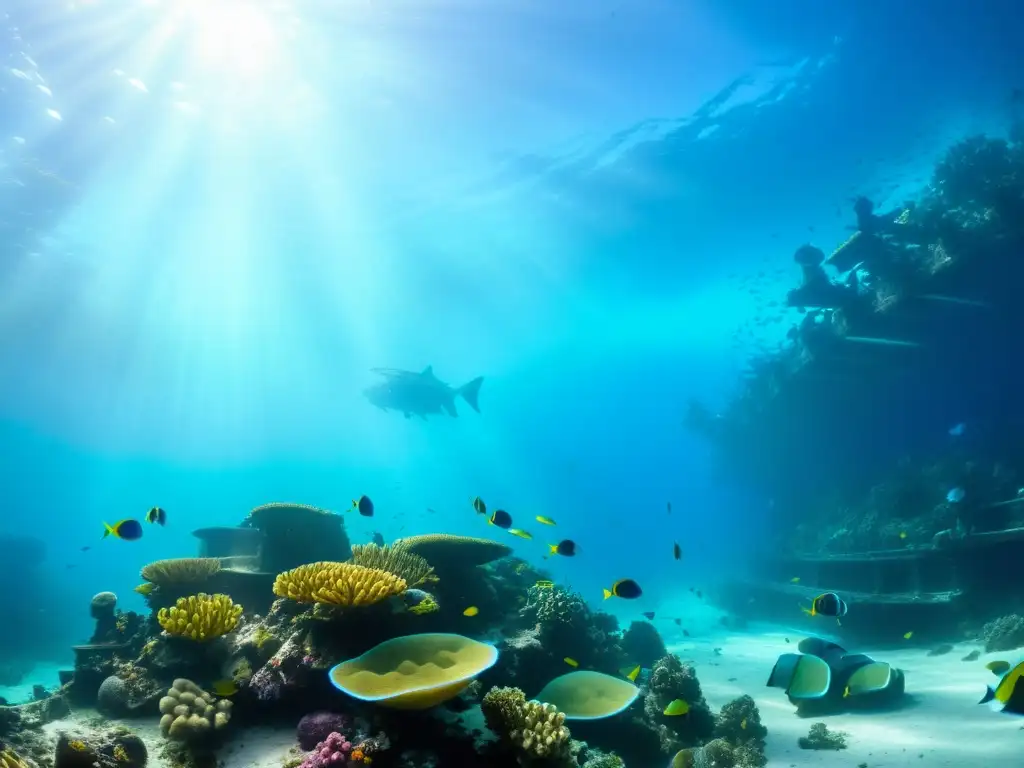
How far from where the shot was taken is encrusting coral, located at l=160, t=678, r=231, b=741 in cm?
493

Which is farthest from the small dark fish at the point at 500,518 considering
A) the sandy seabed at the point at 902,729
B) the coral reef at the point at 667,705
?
the sandy seabed at the point at 902,729

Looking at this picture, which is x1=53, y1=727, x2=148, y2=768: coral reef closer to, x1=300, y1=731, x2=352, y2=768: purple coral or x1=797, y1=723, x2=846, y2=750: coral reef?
x1=300, y1=731, x2=352, y2=768: purple coral

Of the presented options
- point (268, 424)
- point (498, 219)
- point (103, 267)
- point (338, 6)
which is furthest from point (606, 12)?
point (268, 424)

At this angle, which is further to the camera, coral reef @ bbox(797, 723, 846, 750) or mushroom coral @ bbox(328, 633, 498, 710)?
coral reef @ bbox(797, 723, 846, 750)

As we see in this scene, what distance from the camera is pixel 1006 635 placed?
1049 cm

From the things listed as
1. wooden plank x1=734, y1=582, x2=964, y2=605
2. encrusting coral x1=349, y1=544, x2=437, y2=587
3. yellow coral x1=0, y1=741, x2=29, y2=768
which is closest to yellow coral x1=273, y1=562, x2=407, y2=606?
encrusting coral x1=349, y1=544, x2=437, y2=587

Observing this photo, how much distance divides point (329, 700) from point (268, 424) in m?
104

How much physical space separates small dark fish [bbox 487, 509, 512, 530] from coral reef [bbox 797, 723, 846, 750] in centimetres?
516

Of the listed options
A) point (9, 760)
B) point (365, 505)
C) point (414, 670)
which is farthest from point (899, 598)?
point (9, 760)

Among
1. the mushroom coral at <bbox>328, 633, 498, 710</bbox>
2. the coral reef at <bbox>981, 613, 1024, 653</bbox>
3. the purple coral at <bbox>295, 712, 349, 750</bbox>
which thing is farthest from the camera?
the coral reef at <bbox>981, 613, 1024, 653</bbox>

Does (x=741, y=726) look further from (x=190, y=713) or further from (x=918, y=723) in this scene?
(x=190, y=713)

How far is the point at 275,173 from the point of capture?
1056 inches

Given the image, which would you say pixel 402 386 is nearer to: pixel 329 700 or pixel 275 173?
pixel 275 173

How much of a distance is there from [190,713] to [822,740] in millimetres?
7975
